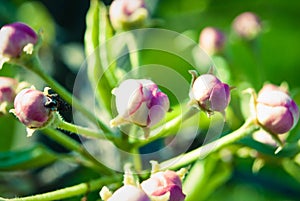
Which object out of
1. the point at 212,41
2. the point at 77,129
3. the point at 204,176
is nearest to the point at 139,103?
the point at 77,129

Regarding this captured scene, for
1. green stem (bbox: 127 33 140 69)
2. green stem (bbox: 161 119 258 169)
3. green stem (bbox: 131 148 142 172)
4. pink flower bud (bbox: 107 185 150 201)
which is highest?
pink flower bud (bbox: 107 185 150 201)

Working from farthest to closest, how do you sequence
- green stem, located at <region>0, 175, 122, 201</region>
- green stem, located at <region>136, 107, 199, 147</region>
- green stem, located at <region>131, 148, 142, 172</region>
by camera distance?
1. green stem, located at <region>131, 148, 142, 172</region>
2. green stem, located at <region>136, 107, 199, 147</region>
3. green stem, located at <region>0, 175, 122, 201</region>

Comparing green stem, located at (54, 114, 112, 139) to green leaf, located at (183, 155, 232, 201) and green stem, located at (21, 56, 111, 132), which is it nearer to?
green stem, located at (21, 56, 111, 132)

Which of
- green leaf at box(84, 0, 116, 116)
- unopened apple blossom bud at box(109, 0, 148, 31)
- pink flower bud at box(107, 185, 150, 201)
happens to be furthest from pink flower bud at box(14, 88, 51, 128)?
unopened apple blossom bud at box(109, 0, 148, 31)

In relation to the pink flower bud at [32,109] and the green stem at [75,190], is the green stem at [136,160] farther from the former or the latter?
the pink flower bud at [32,109]

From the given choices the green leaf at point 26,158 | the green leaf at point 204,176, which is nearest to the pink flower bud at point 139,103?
the green leaf at point 26,158

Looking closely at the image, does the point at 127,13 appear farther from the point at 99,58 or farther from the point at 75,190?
the point at 75,190
